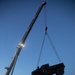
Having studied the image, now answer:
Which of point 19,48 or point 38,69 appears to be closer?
point 38,69

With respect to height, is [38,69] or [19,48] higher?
[19,48]

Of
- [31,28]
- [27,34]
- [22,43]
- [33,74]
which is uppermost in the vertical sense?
[31,28]

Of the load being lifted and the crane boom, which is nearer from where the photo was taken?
the load being lifted

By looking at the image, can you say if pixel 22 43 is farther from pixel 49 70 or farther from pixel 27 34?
pixel 49 70

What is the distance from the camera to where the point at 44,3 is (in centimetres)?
2016

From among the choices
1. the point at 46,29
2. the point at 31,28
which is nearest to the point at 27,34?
the point at 31,28

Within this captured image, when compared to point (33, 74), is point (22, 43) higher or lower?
higher

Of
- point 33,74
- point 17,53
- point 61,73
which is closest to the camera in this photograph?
point 33,74

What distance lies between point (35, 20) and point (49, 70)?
1235 cm

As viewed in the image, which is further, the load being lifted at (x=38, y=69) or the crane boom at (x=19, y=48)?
the crane boom at (x=19, y=48)

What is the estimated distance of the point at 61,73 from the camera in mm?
7492

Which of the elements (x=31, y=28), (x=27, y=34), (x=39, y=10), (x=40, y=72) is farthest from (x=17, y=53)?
(x=40, y=72)

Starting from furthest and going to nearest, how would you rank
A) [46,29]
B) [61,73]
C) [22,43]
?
[46,29] → [22,43] → [61,73]

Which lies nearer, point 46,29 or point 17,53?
point 17,53
